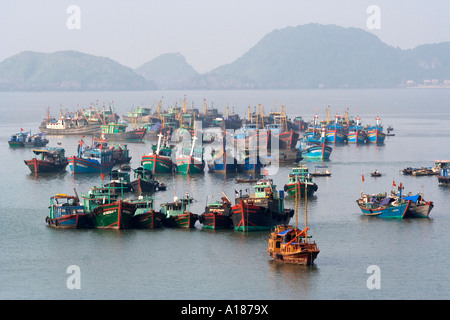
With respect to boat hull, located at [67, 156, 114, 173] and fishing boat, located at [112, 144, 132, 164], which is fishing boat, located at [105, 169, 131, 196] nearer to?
boat hull, located at [67, 156, 114, 173]

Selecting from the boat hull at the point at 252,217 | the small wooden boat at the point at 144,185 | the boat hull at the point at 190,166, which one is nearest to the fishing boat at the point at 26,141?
the boat hull at the point at 190,166

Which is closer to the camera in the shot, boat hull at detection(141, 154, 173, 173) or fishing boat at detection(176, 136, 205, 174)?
fishing boat at detection(176, 136, 205, 174)

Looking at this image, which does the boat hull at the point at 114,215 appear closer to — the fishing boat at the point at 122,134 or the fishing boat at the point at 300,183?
the fishing boat at the point at 300,183

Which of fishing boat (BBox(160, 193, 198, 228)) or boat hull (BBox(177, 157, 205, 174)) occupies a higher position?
boat hull (BBox(177, 157, 205, 174))

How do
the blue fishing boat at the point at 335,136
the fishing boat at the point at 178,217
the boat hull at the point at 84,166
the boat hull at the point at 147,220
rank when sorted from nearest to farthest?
the boat hull at the point at 147,220 < the fishing boat at the point at 178,217 < the boat hull at the point at 84,166 < the blue fishing boat at the point at 335,136

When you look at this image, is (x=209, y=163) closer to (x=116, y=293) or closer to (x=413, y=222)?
(x=413, y=222)

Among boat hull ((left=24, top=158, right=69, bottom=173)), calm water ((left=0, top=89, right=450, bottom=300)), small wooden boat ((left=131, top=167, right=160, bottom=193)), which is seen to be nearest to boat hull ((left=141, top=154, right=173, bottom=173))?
boat hull ((left=24, top=158, right=69, bottom=173))
